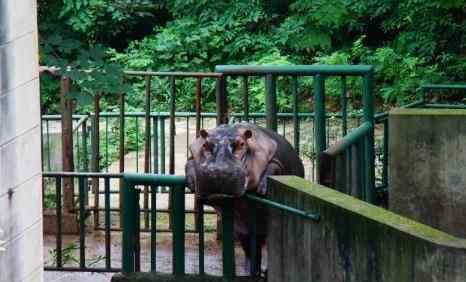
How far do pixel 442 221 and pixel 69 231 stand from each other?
289 cm

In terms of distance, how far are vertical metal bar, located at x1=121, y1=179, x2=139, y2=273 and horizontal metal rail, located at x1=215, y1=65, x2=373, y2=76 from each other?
140cm

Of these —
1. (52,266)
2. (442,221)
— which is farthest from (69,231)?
(442,221)

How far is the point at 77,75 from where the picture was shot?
4770mm

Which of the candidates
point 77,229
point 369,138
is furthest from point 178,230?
point 77,229

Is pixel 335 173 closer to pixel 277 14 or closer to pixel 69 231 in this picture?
pixel 69 231

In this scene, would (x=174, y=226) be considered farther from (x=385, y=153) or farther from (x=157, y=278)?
→ (x=385, y=153)

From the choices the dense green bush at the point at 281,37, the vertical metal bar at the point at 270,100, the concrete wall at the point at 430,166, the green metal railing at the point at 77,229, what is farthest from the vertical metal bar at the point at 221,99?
the dense green bush at the point at 281,37

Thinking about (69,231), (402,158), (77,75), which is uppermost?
(77,75)

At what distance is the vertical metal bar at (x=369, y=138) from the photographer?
757cm

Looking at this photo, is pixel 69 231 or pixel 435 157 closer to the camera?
pixel 435 157

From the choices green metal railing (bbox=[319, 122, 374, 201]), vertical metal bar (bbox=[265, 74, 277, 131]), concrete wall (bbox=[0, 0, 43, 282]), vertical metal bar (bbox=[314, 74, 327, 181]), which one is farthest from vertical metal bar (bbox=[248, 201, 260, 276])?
concrete wall (bbox=[0, 0, 43, 282])

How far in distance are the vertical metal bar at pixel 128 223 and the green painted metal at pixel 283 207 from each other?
2.49ft

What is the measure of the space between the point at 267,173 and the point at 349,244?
1.33m

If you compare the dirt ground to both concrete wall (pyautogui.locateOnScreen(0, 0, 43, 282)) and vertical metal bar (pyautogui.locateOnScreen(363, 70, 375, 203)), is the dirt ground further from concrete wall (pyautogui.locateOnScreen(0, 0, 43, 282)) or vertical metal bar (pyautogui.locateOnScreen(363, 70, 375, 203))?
concrete wall (pyautogui.locateOnScreen(0, 0, 43, 282))
